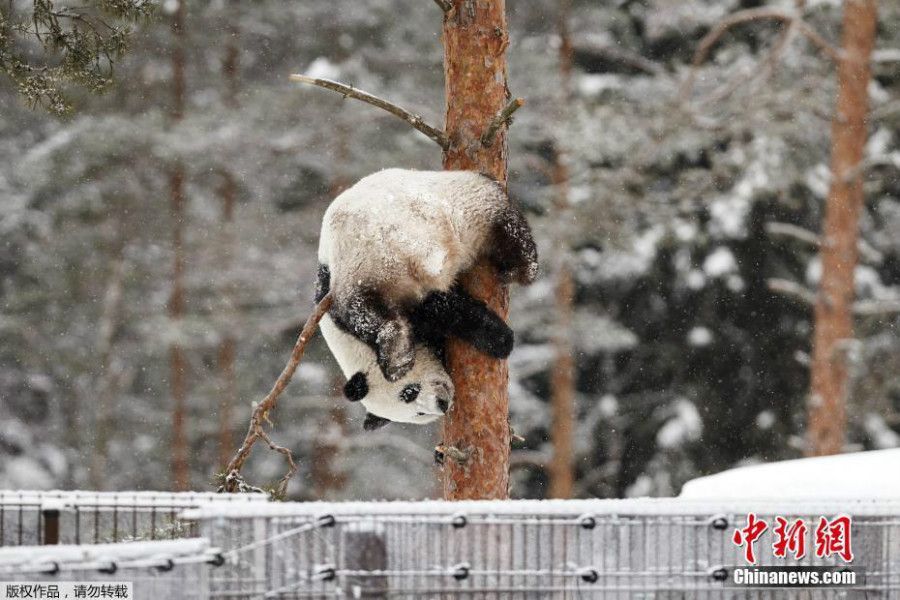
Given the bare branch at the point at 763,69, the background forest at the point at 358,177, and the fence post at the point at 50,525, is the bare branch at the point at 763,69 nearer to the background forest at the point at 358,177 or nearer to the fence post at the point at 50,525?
the background forest at the point at 358,177

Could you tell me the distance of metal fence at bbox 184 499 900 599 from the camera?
2.98 meters

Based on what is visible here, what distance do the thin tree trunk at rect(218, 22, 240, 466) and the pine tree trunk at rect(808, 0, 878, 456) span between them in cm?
803

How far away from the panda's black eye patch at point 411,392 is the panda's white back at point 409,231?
39 cm

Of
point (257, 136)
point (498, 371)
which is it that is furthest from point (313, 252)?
point (498, 371)

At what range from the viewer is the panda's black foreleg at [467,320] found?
4387mm

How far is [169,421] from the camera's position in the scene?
17469 millimetres

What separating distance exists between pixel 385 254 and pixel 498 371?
766 millimetres

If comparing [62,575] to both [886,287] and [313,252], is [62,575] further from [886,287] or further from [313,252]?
[886,287]

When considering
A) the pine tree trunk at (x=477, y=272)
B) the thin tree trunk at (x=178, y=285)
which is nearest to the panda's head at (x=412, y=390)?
the pine tree trunk at (x=477, y=272)

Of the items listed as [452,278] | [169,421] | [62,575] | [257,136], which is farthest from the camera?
[169,421]

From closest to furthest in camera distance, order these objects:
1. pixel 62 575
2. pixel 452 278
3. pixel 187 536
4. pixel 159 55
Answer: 1. pixel 62 575
2. pixel 187 536
3. pixel 452 278
4. pixel 159 55

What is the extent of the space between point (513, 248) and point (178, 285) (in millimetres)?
12088

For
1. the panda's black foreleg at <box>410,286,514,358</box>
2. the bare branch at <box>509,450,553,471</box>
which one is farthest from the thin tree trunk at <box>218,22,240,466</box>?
the panda's black foreleg at <box>410,286,514,358</box>

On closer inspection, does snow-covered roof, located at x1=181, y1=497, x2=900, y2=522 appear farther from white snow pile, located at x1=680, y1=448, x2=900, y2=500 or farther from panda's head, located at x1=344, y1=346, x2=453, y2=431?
panda's head, located at x1=344, y1=346, x2=453, y2=431
